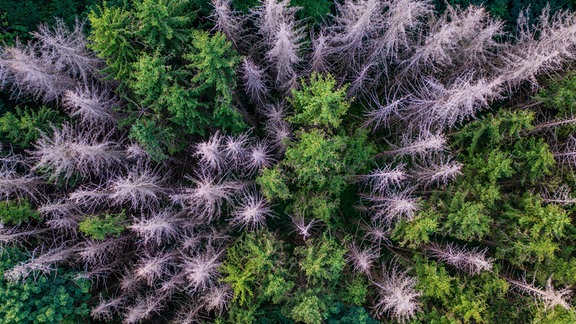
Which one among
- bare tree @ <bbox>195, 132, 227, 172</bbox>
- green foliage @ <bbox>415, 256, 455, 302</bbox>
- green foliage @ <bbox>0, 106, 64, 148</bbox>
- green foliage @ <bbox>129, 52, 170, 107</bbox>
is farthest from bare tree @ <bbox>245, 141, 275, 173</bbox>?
green foliage @ <bbox>415, 256, 455, 302</bbox>

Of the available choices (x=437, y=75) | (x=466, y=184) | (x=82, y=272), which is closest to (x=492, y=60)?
(x=437, y=75)

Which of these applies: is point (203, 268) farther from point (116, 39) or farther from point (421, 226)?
point (116, 39)

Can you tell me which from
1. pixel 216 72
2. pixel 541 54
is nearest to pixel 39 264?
pixel 216 72

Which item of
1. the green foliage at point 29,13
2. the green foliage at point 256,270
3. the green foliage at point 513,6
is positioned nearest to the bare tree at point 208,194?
the green foliage at point 256,270

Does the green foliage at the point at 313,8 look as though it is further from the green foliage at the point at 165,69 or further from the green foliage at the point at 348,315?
the green foliage at the point at 348,315

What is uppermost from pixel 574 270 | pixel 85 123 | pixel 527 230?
pixel 85 123

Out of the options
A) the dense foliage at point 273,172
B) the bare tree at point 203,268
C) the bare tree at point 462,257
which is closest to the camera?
the bare tree at point 203,268

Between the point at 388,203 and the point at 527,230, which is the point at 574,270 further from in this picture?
the point at 388,203
